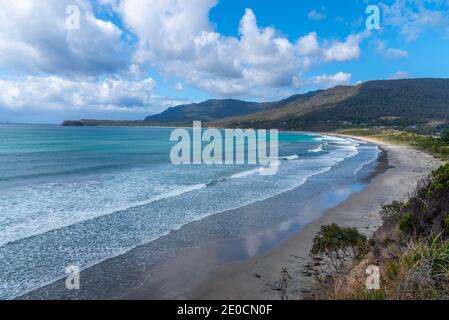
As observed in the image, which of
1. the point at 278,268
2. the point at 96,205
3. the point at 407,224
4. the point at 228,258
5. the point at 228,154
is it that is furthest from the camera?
the point at 228,154

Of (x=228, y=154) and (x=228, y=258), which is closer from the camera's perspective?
(x=228, y=258)

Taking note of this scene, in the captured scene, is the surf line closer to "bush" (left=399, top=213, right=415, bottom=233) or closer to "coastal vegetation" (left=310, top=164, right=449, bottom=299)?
"coastal vegetation" (left=310, top=164, right=449, bottom=299)

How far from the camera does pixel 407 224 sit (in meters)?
8.42

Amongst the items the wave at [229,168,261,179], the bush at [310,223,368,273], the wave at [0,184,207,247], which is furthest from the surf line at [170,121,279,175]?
the bush at [310,223,368,273]

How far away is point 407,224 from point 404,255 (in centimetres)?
310

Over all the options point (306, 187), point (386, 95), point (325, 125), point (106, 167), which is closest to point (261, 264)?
point (306, 187)

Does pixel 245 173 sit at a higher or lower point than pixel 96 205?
higher

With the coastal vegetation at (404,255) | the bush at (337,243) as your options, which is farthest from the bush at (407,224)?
the bush at (337,243)

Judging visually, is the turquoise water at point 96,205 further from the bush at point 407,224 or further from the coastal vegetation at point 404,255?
the bush at point 407,224

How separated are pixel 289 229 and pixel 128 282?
7349 millimetres

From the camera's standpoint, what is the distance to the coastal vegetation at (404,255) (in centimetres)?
505

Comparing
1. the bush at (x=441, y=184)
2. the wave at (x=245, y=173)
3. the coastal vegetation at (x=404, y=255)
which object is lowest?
the wave at (x=245, y=173)

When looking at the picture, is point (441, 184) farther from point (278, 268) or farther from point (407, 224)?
point (278, 268)

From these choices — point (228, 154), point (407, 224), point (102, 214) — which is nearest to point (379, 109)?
point (228, 154)
